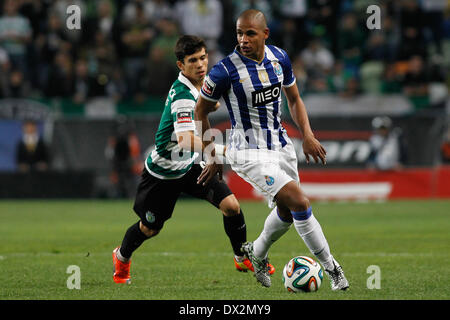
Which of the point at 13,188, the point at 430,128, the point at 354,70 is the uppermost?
the point at 354,70

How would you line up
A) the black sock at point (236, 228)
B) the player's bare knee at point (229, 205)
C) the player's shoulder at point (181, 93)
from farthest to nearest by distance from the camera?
the black sock at point (236, 228), the player's bare knee at point (229, 205), the player's shoulder at point (181, 93)

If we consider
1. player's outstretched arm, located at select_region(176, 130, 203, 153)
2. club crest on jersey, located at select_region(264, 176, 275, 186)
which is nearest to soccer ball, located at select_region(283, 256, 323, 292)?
club crest on jersey, located at select_region(264, 176, 275, 186)

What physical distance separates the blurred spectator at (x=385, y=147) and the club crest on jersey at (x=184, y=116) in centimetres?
1172

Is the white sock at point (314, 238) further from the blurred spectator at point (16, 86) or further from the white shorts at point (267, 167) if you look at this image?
the blurred spectator at point (16, 86)

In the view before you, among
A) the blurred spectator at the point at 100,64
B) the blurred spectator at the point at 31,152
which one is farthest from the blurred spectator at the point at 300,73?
the blurred spectator at the point at 31,152

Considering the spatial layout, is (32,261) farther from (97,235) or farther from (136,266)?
(97,235)

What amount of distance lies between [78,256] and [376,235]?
454 centimetres

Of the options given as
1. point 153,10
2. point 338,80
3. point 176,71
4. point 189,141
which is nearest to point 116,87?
point 176,71

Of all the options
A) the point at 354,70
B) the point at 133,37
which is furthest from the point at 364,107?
the point at 133,37

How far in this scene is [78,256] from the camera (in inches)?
393

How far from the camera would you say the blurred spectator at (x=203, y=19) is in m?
20.6

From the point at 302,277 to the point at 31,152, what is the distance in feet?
45.4
